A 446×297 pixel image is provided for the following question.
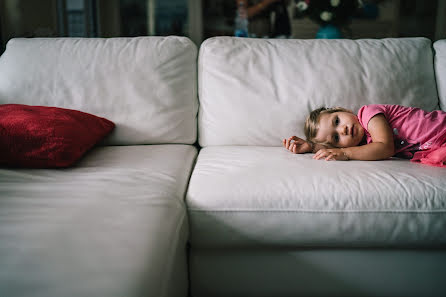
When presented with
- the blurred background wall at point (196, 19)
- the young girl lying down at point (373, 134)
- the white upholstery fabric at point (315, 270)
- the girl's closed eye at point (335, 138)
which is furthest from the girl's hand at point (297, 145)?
the blurred background wall at point (196, 19)

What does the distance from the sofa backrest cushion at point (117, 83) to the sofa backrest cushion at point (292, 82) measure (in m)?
0.12

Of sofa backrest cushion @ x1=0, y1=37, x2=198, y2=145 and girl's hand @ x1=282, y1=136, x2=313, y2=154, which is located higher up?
sofa backrest cushion @ x1=0, y1=37, x2=198, y2=145

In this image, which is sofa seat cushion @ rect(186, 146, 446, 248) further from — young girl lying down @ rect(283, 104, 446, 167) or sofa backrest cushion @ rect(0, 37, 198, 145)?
sofa backrest cushion @ rect(0, 37, 198, 145)

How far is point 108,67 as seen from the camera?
4.89 feet

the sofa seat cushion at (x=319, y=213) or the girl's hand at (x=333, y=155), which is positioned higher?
the girl's hand at (x=333, y=155)

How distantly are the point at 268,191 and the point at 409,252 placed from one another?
1.56 feet

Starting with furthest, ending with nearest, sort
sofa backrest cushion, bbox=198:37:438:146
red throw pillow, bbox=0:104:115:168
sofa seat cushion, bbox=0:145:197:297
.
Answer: sofa backrest cushion, bbox=198:37:438:146 → red throw pillow, bbox=0:104:115:168 → sofa seat cushion, bbox=0:145:197:297

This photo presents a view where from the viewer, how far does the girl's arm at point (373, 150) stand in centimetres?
122

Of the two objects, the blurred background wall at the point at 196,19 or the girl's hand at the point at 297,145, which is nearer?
the girl's hand at the point at 297,145

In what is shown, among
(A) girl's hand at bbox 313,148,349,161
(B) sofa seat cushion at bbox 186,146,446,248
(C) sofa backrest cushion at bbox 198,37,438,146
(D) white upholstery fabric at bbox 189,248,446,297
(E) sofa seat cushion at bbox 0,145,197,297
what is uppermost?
(C) sofa backrest cushion at bbox 198,37,438,146

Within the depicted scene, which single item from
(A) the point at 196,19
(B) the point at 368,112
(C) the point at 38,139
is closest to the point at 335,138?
(B) the point at 368,112

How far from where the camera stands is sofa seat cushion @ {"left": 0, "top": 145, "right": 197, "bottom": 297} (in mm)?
583

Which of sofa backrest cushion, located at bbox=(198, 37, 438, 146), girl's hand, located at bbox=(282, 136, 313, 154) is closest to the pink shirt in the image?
sofa backrest cushion, located at bbox=(198, 37, 438, 146)

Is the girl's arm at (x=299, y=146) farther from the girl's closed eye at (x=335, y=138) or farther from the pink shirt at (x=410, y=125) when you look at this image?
the pink shirt at (x=410, y=125)
